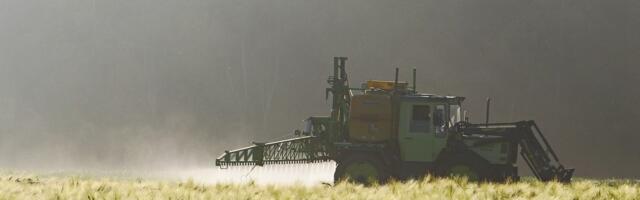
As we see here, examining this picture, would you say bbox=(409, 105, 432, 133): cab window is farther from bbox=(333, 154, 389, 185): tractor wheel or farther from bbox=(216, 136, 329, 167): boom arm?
bbox=(216, 136, 329, 167): boom arm

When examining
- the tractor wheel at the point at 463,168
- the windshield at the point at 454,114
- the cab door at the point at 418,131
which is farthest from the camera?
the windshield at the point at 454,114

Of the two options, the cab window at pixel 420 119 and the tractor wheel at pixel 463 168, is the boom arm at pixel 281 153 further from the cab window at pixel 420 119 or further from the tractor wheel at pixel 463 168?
the tractor wheel at pixel 463 168

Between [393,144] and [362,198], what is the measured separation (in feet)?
27.9

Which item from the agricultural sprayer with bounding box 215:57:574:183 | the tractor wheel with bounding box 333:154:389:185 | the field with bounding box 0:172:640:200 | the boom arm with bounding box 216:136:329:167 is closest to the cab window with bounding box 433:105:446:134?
the agricultural sprayer with bounding box 215:57:574:183

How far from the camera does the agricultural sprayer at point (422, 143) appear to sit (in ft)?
61.6

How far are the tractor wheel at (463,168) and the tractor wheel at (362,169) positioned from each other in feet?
4.90

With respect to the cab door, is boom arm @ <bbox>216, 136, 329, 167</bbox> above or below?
below

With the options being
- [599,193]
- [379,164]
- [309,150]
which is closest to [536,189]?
[599,193]

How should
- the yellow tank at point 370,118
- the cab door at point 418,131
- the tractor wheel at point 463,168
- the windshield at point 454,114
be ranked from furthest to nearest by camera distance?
the windshield at point 454,114 → the yellow tank at point 370,118 → the cab door at point 418,131 → the tractor wheel at point 463,168

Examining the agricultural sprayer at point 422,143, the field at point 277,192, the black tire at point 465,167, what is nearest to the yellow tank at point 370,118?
the agricultural sprayer at point 422,143

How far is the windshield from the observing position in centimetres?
1931

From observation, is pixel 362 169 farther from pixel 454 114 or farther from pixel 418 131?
pixel 454 114

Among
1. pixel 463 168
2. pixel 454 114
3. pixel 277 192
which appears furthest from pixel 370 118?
pixel 277 192

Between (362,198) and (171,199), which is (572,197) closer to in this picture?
(362,198)
